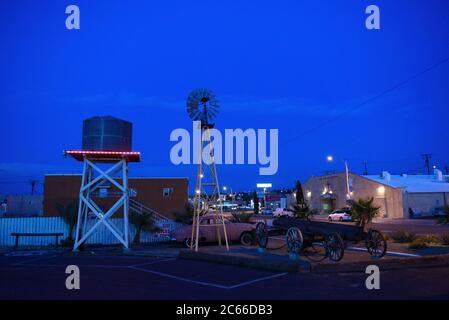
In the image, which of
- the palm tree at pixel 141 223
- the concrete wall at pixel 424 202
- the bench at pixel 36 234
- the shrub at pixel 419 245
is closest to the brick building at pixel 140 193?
the palm tree at pixel 141 223

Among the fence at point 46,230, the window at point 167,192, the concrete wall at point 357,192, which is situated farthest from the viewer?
the concrete wall at point 357,192

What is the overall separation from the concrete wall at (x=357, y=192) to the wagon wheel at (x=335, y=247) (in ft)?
111

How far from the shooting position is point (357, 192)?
4909 cm

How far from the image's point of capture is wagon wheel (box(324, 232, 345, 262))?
38.4 feet

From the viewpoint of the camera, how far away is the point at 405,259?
Result: 12.0 metres

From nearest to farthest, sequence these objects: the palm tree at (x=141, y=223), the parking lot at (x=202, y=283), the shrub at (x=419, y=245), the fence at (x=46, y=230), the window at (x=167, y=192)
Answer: the parking lot at (x=202, y=283), the shrub at (x=419, y=245), the palm tree at (x=141, y=223), the fence at (x=46, y=230), the window at (x=167, y=192)

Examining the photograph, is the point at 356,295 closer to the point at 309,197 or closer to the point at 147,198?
the point at 147,198

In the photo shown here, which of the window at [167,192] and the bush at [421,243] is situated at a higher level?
the window at [167,192]

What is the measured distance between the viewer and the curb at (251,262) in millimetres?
11255

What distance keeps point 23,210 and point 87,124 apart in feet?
144

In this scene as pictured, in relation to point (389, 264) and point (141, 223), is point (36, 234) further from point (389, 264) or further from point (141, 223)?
point (389, 264)

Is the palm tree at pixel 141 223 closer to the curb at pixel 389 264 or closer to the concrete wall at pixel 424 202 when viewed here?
the curb at pixel 389 264

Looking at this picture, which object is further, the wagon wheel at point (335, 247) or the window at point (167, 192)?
the window at point (167, 192)
